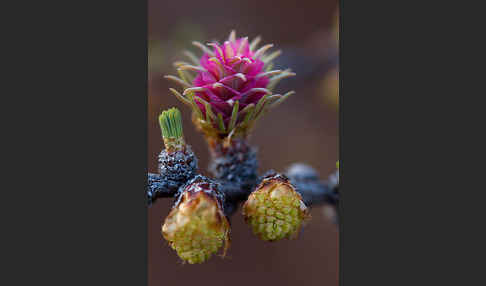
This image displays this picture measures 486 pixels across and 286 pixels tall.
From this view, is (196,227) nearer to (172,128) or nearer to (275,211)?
(275,211)

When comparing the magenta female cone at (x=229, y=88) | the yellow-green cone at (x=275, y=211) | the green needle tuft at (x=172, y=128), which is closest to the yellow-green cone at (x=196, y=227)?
the yellow-green cone at (x=275, y=211)

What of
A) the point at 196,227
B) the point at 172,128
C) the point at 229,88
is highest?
the point at 229,88

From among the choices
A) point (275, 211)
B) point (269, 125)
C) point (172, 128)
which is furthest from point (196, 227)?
point (269, 125)

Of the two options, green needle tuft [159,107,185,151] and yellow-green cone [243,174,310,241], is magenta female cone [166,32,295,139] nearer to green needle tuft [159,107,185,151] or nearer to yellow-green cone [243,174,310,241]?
green needle tuft [159,107,185,151]

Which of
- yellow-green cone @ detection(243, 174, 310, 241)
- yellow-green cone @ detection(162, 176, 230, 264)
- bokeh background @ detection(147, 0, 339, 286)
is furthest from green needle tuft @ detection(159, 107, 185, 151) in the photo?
yellow-green cone @ detection(243, 174, 310, 241)

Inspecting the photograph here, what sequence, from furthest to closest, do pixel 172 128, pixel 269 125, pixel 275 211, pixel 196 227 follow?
1. pixel 269 125
2. pixel 172 128
3. pixel 275 211
4. pixel 196 227

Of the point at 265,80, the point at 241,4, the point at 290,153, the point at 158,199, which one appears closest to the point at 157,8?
the point at 241,4
